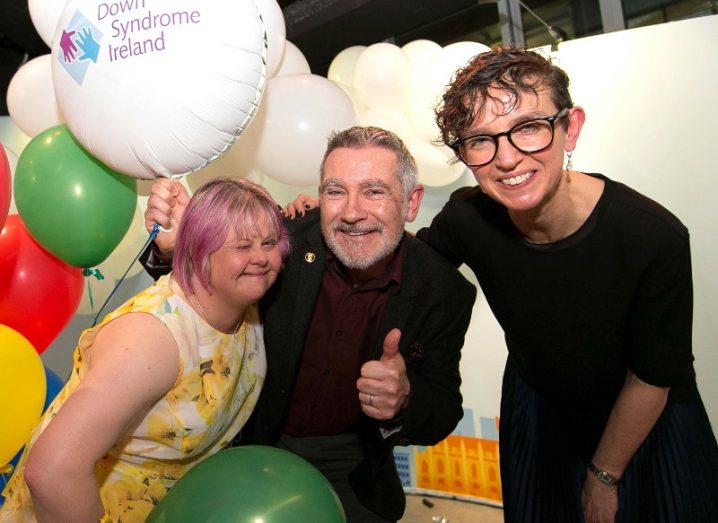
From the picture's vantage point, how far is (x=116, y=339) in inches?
42.7

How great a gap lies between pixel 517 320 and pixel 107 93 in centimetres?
132

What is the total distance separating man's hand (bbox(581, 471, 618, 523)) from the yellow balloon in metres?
1.73

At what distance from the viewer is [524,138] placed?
1203 millimetres

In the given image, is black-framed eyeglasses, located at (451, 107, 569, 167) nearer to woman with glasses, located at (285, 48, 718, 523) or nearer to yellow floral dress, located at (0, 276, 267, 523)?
woman with glasses, located at (285, 48, 718, 523)

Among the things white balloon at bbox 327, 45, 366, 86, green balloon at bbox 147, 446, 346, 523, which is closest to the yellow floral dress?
green balloon at bbox 147, 446, 346, 523

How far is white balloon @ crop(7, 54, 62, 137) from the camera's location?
2195 mm

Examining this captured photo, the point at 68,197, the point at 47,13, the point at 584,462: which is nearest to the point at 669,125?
the point at 584,462

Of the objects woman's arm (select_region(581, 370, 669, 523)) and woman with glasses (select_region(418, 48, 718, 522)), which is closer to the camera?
woman with glasses (select_region(418, 48, 718, 522))

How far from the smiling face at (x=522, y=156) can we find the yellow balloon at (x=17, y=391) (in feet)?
4.89

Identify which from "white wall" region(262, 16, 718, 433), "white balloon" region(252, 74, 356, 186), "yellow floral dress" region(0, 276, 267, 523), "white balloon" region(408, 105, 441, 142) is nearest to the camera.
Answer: "yellow floral dress" region(0, 276, 267, 523)

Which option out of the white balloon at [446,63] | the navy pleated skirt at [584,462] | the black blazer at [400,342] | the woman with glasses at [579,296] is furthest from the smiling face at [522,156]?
the white balloon at [446,63]

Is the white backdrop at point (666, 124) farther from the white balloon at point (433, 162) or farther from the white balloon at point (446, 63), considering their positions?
the white balloon at point (433, 162)

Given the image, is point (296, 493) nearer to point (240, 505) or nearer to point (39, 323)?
point (240, 505)

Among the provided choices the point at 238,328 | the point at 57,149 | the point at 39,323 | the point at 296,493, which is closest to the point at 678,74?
the point at 238,328
